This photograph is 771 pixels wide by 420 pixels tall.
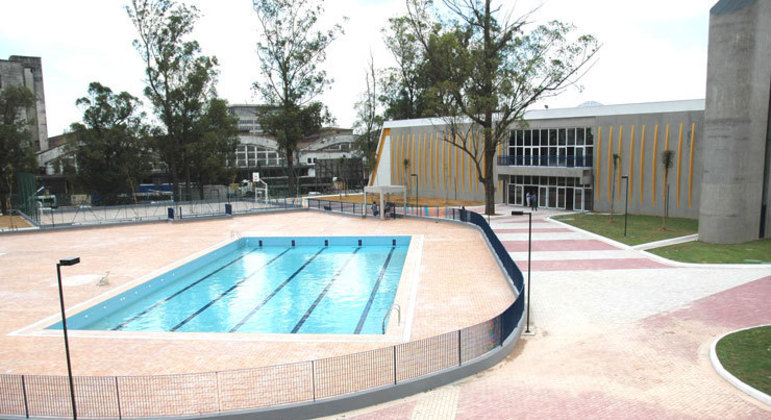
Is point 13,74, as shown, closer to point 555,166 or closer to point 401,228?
point 401,228

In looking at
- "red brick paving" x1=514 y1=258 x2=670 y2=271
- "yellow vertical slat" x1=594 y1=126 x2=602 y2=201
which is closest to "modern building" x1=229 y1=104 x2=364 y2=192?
"yellow vertical slat" x1=594 y1=126 x2=602 y2=201

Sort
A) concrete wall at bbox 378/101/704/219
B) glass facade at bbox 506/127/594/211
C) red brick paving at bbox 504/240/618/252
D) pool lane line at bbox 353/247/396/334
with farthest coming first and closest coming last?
1. glass facade at bbox 506/127/594/211
2. concrete wall at bbox 378/101/704/219
3. red brick paving at bbox 504/240/618/252
4. pool lane line at bbox 353/247/396/334

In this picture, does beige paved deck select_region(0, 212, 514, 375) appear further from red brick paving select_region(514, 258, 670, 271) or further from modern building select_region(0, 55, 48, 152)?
modern building select_region(0, 55, 48, 152)

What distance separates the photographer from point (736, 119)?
72.4 feet

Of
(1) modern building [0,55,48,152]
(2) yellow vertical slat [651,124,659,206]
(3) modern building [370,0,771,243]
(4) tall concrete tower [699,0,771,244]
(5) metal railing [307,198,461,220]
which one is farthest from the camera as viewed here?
(1) modern building [0,55,48,152]

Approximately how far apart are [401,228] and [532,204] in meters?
10.5

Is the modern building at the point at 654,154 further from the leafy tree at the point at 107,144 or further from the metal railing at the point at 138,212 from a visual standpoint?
the leafy tree at the point at 107,144

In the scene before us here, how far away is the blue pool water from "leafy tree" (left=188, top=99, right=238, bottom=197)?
21.7 metres

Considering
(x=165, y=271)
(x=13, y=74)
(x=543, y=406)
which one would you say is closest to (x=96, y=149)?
(x=13, y=74)

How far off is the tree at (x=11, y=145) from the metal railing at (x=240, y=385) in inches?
1519

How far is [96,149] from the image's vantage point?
4256 cm

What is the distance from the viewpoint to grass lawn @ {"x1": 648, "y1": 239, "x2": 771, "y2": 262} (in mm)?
19797

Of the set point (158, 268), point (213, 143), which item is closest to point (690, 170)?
point (158, 268)

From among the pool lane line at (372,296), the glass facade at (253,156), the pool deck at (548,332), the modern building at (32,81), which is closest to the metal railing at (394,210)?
the pool deck at (548,332)
